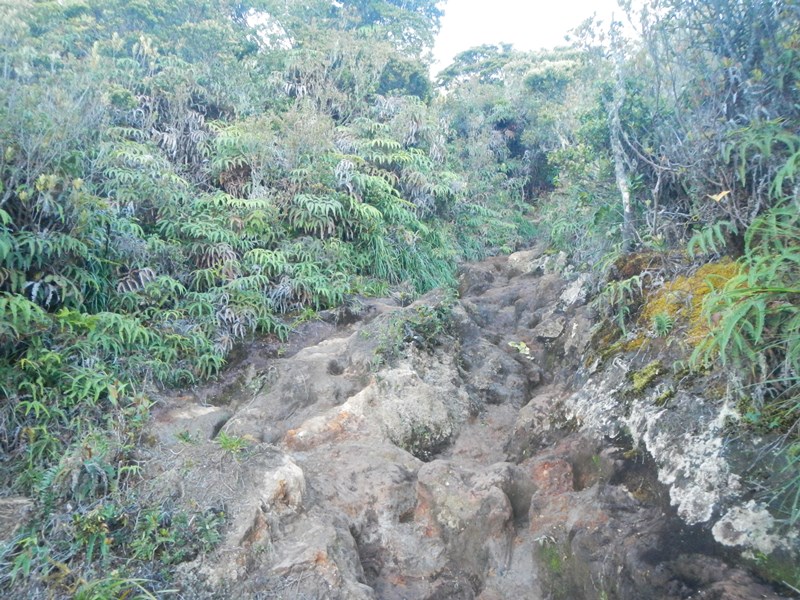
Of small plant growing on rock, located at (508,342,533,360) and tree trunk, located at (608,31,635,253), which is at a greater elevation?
tree trunk, located at (608,31,635,253)

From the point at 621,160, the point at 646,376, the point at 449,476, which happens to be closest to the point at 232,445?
the point at 449,476

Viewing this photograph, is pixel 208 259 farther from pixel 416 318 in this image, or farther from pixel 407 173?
pixel 407 173

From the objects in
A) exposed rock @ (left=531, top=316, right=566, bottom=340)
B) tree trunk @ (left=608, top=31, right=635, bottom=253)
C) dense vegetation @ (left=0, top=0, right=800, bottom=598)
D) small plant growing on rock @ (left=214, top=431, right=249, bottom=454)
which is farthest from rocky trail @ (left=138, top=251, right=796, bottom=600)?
tree trunk @ (left=608, top=31, right=635, bottom=253)

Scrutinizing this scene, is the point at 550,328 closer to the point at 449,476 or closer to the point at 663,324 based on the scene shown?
the point at 663,324

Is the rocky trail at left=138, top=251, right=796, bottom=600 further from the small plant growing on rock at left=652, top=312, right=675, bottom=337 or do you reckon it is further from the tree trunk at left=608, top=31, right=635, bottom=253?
the tree trunk at left=608, top=31, right=635, bottom=253

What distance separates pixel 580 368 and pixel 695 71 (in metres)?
2.99

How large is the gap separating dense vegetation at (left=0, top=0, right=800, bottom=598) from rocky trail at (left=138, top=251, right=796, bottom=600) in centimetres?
33

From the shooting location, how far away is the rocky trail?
11.2 ft

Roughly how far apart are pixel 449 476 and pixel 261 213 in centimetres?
530

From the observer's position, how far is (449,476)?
15.1 ft

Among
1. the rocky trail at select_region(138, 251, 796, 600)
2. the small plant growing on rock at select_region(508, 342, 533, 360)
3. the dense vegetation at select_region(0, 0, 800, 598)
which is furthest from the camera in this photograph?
the small plant growing on rock at select_region(508, 342, 533, 360)

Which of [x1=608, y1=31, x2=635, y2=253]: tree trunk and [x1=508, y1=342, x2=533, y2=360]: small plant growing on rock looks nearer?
[x1=608, y1=31, x2=635, y2=253]: tree trunk

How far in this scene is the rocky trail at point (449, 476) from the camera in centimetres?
341

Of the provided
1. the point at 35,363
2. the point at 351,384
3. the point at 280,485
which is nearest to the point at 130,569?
the point at 280,485
